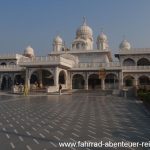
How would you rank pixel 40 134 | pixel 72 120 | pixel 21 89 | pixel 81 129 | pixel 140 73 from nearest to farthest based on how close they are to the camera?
Result: pixel 40 134, pixel 81 129, pixel 72 120, pixel 21 89, pixel 140 73

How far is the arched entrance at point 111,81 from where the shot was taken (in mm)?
41425

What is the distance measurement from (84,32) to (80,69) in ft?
44.7

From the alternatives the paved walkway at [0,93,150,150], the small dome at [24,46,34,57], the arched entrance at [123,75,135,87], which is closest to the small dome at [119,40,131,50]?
the arched entrance at [123,75,135,87]

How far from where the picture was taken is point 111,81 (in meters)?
42.1

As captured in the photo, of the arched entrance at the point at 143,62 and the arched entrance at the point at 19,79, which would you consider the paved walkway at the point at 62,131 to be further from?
the arched entrance at the point at 143,62

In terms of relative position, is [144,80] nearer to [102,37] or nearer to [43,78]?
[102,37]

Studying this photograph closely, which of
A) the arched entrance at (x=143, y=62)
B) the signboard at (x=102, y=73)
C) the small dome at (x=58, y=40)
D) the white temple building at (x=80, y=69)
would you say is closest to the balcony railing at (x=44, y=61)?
the white temple building at (x=80, y=69)

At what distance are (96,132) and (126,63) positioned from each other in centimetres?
3854

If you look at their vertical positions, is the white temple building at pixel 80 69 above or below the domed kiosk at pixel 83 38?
below

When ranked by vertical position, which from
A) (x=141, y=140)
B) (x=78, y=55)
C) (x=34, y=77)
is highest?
(x=78, y=55)

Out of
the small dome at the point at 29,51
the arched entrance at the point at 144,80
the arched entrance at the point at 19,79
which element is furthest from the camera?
the small dome at the point at 29,51

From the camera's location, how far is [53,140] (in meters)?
8.39

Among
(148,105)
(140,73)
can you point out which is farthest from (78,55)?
(148,105)

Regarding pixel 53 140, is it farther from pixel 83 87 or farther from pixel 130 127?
pixel 83 87
